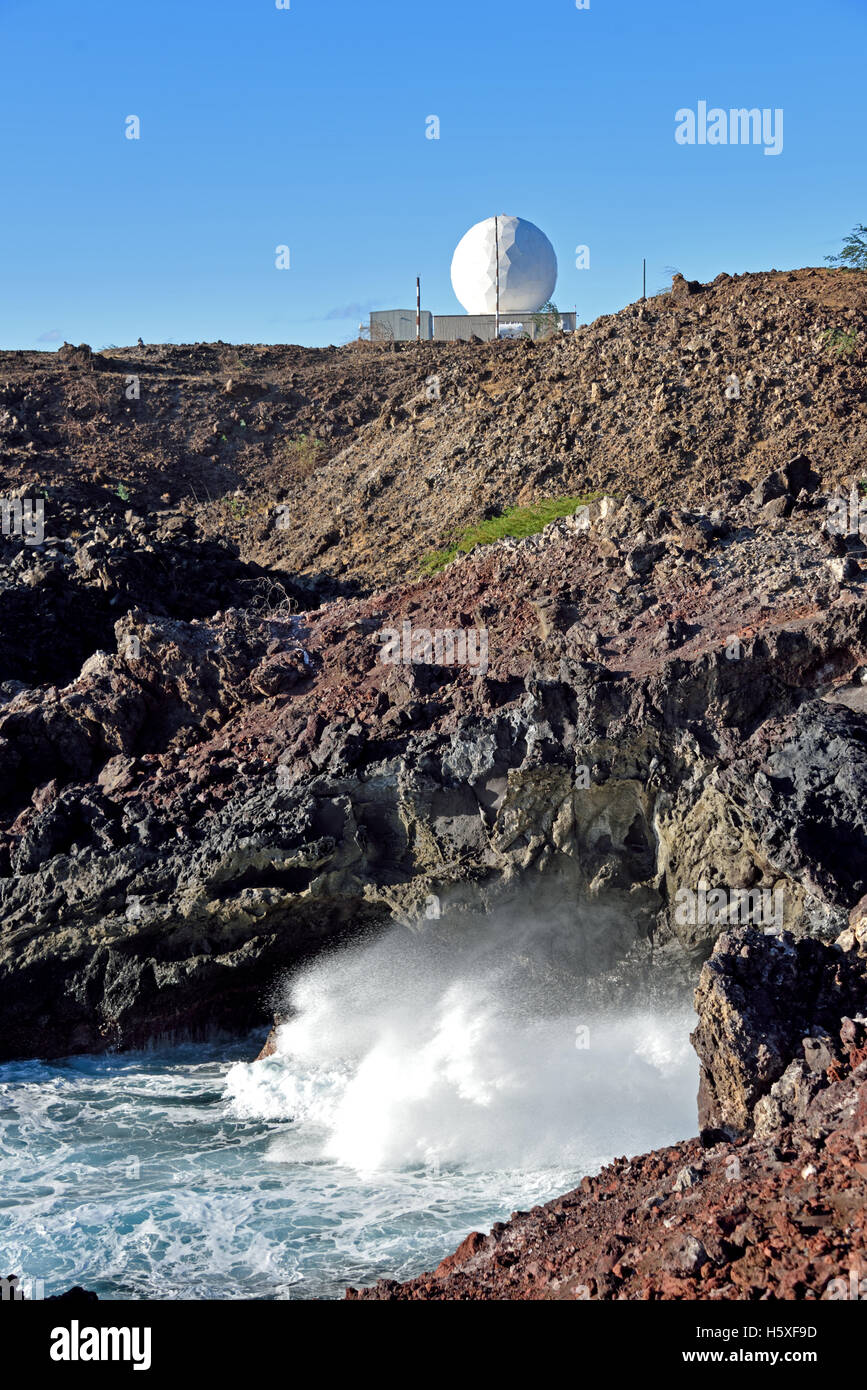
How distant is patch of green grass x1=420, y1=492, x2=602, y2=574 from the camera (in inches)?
960

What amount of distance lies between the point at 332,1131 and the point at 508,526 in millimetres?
15062

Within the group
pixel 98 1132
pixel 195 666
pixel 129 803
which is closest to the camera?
pixel 98 1132

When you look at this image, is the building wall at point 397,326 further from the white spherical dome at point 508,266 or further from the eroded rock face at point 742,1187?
the eroded rock face at point 742,1187

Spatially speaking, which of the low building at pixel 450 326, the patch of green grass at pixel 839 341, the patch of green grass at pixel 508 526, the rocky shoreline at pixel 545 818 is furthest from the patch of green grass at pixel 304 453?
the rocky shoreline at pixel 545 818

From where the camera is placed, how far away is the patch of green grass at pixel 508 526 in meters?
24.4

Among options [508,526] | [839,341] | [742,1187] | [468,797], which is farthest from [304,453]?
[742,1187]

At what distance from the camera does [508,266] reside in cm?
4356

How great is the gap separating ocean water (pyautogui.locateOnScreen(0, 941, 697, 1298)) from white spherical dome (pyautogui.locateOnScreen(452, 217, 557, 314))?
34815 millimetres

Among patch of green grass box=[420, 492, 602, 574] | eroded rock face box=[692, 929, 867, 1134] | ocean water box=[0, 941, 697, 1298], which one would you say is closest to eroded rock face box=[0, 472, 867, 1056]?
ocean water box=[0, 941, 697, 1298]

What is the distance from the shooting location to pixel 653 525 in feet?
53.9

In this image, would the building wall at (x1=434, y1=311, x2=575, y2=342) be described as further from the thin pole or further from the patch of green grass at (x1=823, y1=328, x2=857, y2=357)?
the patch of green grass at (x1=823, y1=328, x2=857, y2=357)
